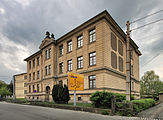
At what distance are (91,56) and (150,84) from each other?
42.5 metres

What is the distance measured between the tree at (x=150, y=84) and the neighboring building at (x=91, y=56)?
33.2 meters

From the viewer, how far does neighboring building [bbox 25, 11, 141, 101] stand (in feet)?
65.6

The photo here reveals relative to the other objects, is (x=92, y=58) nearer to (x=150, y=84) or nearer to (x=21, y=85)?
(x=150, y=84)

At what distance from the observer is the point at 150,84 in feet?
174

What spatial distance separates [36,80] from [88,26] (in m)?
24.6

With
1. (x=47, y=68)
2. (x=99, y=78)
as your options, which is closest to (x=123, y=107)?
(x=99, y=78)

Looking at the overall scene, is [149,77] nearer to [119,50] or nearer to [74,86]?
[119,50]

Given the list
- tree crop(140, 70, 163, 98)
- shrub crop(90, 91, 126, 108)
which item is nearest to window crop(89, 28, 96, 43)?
shrub crop(90, 91, 126, 108)

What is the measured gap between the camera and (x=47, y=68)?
31.2 metres

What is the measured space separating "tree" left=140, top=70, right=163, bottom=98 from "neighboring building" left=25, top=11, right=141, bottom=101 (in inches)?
1308

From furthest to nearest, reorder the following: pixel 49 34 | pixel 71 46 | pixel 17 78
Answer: pixel 17 78, pixel 49 34, pixel 71 46

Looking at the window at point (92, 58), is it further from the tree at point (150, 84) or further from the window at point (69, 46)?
the tree at point (150, 84)

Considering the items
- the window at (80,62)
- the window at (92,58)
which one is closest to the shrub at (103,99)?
the window at (92,58)

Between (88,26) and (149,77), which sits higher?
(88,26)
